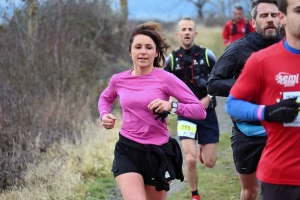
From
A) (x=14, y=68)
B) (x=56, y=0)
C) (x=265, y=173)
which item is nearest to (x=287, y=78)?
(x=265, y=173)

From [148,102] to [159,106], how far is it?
0.23 metres

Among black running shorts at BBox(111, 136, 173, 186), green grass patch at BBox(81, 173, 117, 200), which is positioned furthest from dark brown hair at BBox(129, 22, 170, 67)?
green grass patch at BBox(81, 173, 117, 200)

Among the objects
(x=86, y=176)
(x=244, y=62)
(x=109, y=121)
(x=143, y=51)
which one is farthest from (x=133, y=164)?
(x=86, y=176)

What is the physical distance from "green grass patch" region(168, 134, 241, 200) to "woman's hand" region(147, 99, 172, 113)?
3.01 meters

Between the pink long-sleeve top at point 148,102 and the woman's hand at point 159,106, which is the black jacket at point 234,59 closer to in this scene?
the pink long-sleeve top at point 148,102

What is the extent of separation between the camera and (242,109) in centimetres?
329

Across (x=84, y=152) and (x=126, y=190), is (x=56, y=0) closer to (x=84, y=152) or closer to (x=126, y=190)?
(x=84, y=152)

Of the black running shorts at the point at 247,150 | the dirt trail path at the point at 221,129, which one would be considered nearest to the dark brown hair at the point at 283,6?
the black running shorts at the point at 247,150

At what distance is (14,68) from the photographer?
981cm

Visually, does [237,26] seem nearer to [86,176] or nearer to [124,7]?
[124,7]

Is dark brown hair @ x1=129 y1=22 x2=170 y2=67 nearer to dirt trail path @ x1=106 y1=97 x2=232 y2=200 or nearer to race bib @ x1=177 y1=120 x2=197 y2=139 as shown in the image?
race bib @ x1=177 y1=120 x2=197 y2=139

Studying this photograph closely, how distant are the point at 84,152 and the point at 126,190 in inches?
176

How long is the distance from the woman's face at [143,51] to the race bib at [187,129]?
2.16 metres

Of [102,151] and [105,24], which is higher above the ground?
[105,24]
